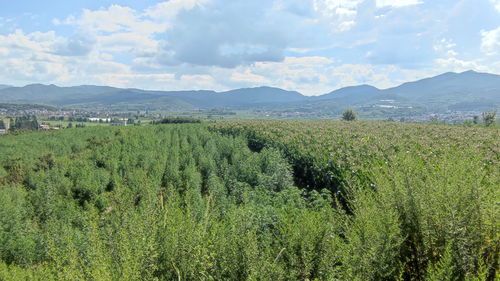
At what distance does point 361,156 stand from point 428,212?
580 inches

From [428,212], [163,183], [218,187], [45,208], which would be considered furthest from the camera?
[163,183]

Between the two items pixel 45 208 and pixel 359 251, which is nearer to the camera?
pixel 359 251

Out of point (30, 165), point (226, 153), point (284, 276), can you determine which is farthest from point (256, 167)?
point (30, 165)

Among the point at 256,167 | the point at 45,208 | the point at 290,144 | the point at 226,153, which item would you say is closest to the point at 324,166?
the point at 256,167

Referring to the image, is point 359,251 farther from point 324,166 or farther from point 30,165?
point 30,165

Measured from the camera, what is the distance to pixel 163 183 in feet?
64.7

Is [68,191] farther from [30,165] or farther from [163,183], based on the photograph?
[30,165]

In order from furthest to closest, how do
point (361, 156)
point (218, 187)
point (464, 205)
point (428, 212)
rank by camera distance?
point (361, 156), point (218, 187), point (428, 212), point (464, 205)

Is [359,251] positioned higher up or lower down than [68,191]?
higher up

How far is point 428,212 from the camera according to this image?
434 cm

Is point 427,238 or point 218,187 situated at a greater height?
point 427,238

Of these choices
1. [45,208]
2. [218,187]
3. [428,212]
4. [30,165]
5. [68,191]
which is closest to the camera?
[428,212]

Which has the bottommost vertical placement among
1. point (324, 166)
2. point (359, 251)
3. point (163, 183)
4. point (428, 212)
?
point (163, 183)

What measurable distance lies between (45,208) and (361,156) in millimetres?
17866
